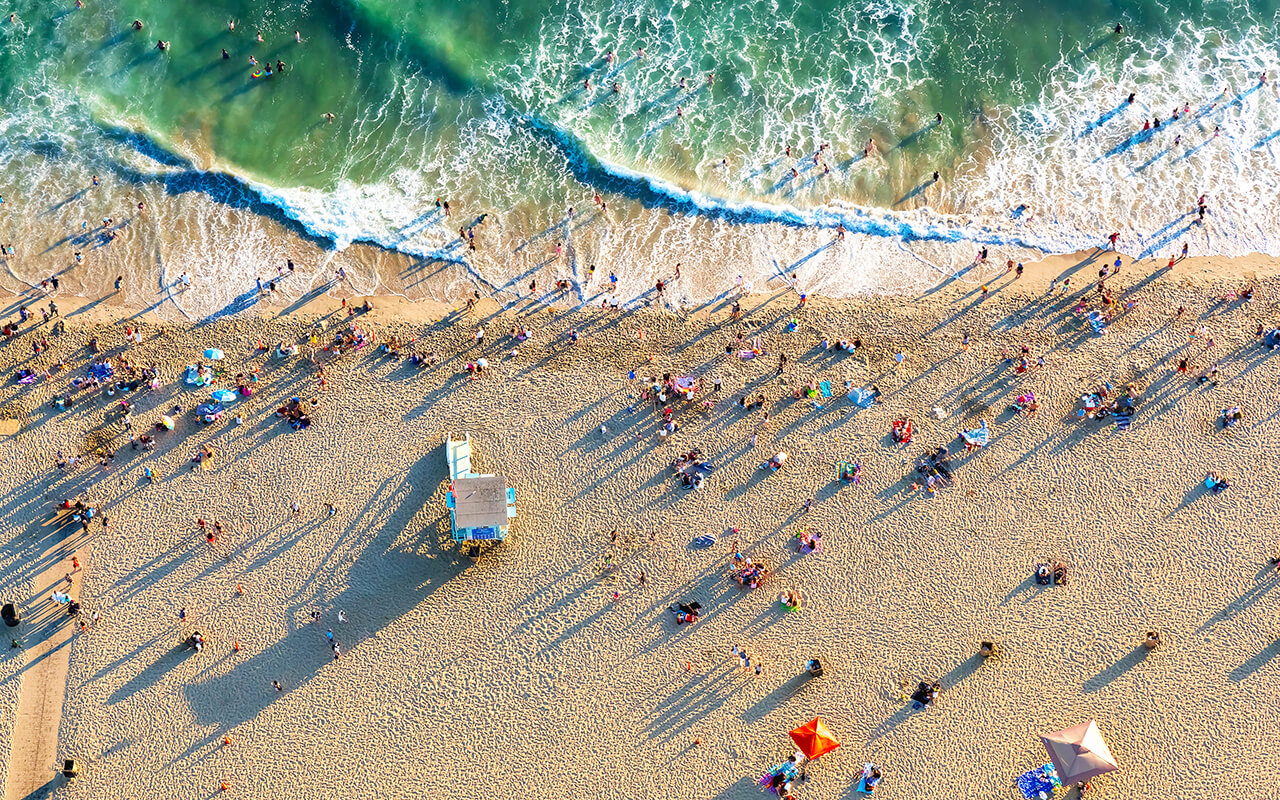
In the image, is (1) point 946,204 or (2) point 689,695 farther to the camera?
(1) point 946,204

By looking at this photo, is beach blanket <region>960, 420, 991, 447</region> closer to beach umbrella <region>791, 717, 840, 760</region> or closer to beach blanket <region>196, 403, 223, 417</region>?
beach umbrella <region>791, 717, 840, 760</region>

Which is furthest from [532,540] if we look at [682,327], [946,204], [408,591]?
[946,204]

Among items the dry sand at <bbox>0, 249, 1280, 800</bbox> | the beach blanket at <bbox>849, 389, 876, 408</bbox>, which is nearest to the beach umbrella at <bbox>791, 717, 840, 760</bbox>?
the dry sand at <bbox>0, 249, 1280, 800</bbox>

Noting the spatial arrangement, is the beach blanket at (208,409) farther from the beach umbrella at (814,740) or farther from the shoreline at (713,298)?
the beach umbrella at (814,740)

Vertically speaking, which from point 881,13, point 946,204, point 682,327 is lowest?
point 682,327

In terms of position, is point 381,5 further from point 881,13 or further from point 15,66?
point 881,13

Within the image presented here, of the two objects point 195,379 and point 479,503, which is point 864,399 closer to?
point 479,503
